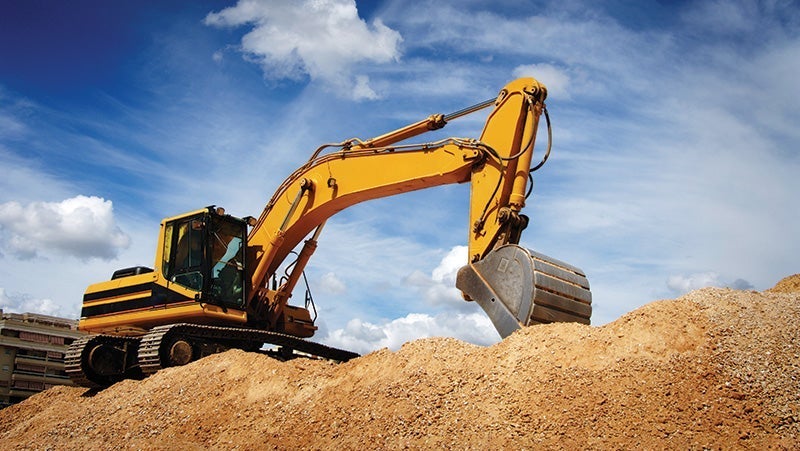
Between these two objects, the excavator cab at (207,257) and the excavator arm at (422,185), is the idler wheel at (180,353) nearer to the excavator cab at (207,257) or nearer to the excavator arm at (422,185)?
the excavator cab at (207,257)

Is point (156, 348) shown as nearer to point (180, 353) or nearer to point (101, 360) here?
point (180, 353)

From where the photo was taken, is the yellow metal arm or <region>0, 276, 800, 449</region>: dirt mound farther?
the yellow metal arm

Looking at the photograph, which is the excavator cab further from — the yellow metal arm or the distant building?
the distant building

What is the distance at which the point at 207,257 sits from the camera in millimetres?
10898

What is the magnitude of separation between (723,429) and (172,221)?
29.2 feet

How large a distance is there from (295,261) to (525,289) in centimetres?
563

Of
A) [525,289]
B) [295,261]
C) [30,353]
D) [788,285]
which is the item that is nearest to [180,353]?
[295,261]

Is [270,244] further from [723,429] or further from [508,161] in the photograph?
[723,429]

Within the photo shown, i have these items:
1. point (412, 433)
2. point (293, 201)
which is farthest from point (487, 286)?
point (293, 201)

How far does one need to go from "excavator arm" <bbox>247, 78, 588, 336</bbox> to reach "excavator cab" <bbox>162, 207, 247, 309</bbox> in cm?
40

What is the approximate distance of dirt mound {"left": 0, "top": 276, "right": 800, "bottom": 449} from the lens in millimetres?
5594

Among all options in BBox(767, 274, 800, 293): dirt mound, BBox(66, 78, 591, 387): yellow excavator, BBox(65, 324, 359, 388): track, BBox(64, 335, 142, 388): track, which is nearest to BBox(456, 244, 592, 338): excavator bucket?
BBox(66, 78, 591, 387): yellow excavator

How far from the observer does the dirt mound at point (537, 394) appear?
18.4 ft

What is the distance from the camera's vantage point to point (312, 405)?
289 inches
